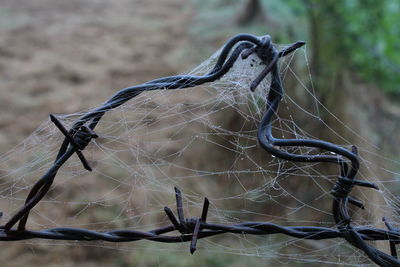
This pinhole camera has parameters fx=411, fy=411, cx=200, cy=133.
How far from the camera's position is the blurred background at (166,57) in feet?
7.76

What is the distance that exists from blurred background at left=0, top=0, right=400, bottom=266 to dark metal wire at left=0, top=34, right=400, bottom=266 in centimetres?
112

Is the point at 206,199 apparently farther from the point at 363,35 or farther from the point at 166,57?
the point at 166,57

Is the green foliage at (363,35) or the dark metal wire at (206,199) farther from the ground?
the green foliage at (363,35)

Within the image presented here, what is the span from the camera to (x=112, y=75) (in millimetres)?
4285

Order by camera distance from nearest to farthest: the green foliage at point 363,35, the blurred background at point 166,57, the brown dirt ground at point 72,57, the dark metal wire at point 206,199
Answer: the dark metal wire at point 206,199
the blurred background at point 166,57
the brown dirt ground at point 72,57
the green foliage at point 363,35

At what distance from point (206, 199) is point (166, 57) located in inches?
159

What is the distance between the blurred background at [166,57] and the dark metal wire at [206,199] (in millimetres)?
1119

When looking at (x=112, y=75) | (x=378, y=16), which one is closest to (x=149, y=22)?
(x=112, y=75)

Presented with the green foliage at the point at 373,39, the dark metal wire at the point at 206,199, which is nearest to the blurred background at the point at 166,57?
Result: the green foliage at the point at 373,39

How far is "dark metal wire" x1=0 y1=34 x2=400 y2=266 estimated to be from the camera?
29.2 inches

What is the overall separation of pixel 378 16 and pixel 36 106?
3.25 meters

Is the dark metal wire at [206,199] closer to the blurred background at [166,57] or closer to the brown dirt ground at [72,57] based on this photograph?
the blurred background at [166,57]

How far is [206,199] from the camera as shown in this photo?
2.45 ft

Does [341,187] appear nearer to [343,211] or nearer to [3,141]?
[343,211]
